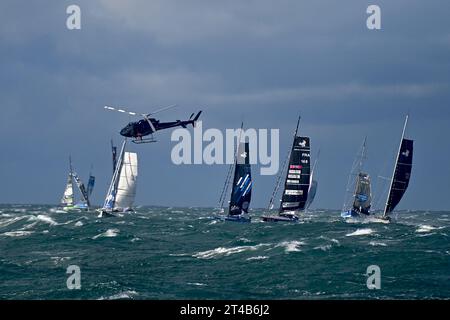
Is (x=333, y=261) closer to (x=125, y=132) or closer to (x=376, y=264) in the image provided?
(x=376, y=264)

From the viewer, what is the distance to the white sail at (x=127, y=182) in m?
108

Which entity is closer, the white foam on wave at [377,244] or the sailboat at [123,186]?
the white foam on wave at [377,244]

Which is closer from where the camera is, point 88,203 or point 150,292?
point 150,292

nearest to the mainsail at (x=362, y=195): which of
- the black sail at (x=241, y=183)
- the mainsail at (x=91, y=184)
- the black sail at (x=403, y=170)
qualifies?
the black sail at (x=403, y=170)

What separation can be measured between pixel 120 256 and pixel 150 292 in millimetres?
14143

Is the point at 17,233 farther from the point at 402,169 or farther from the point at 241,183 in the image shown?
the point at 402,169

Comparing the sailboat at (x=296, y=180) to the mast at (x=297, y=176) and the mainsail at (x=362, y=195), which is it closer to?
the mast at (x=297, y=176)

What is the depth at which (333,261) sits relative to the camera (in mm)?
34906

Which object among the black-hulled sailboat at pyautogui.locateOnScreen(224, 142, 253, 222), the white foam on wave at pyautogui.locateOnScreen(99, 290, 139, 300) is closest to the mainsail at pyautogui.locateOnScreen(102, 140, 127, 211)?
the black-hulled sailboat at pyautogui.locateOnScreen(224, 142, 253, 222)

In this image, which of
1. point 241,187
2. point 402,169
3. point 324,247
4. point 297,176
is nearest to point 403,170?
point 402,169

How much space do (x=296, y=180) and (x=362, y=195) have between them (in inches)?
999

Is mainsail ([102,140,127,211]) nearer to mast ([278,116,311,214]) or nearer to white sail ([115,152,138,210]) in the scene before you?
white sail ([115,152,138,210])
